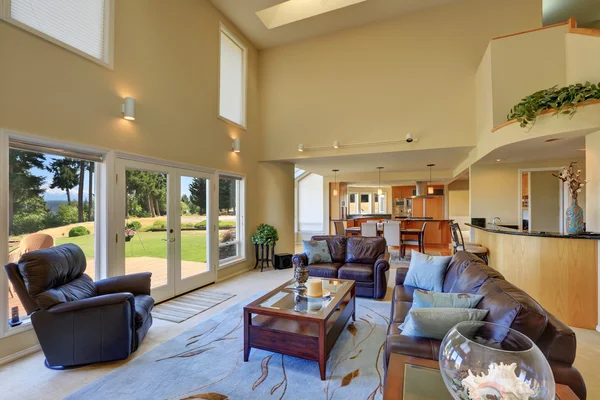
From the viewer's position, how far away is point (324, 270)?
4246mm

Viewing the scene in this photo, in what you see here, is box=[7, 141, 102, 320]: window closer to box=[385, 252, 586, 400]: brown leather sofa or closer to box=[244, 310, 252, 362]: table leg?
box=[244, 310, 252, 362]: table leg

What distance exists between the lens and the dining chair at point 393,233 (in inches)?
263

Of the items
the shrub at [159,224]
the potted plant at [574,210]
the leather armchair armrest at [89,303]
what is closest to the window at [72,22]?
the shrub at [159,224]

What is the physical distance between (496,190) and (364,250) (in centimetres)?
335

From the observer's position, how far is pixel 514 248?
3.65 meters

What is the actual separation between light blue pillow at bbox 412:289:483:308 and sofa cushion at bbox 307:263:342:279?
2223 millimetres

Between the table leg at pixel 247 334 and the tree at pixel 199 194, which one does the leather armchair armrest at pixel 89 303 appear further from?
the tree at pixel 199 194

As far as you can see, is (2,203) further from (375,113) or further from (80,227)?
(375,113)

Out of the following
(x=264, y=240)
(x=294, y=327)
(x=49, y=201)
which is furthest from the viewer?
(x=264, y=240)

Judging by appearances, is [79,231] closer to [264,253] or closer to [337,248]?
[337,248]

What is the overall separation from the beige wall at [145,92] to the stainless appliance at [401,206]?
6.96 m

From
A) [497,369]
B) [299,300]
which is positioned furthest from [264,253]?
[497,369]

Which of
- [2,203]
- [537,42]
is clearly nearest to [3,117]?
[2,203]

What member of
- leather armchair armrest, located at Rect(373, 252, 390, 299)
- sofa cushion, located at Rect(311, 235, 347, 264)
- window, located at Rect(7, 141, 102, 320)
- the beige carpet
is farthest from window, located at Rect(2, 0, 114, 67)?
leather armchair armrest, located at Rect(373, 252, 390, 299)
